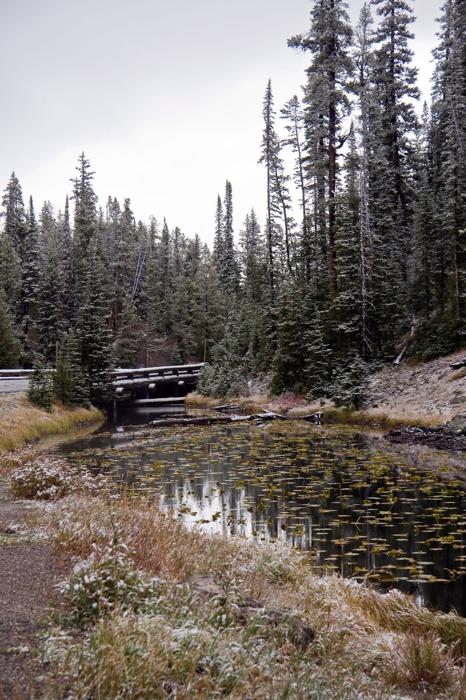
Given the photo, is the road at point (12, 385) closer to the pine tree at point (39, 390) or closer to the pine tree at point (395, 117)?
the pine tree at point (39, 390)

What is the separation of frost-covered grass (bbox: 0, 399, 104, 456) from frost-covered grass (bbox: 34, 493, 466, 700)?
1255 centimetres

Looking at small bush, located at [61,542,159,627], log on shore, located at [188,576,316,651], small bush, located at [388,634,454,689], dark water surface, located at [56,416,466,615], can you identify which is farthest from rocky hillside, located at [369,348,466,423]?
small bush, located at [61,542,159,627]

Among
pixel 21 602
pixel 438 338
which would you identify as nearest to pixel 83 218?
pixel 438 338

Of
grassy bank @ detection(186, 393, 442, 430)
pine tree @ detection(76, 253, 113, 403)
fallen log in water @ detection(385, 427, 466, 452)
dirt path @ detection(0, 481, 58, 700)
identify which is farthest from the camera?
pine tree @ detection(76, 253, 113, 403)

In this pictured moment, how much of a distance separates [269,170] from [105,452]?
3129 centimetres

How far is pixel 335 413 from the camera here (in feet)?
88.2

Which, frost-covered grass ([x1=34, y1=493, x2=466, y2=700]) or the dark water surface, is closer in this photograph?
frost-covered grass ([x1=34, y1=493, x2=466, y2=700])

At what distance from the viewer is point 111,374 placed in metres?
35.8

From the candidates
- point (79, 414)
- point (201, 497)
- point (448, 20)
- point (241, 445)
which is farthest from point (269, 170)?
point (201, 497)

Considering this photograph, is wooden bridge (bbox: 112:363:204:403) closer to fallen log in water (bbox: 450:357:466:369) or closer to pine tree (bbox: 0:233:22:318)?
pine tree (bbox: 0:233:22:318)

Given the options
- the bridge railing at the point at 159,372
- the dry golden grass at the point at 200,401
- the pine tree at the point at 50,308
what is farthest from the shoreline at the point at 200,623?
the pine tree at the point at 50,308

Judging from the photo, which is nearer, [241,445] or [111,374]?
[241,445]

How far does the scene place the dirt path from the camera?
11.7 ft

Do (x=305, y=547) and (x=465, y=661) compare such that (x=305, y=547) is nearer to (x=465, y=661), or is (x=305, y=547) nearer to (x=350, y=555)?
(x=350, y=555)
